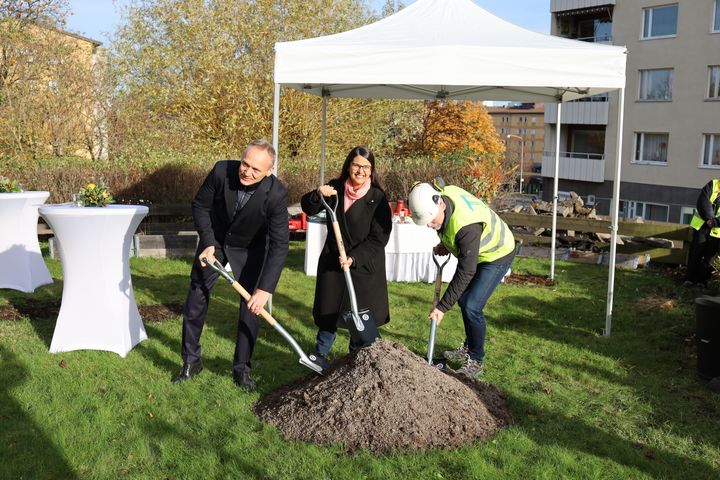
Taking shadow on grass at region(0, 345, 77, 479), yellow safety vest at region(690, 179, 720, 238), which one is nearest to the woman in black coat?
shadow on grass at region(0, 345, 77, 479)

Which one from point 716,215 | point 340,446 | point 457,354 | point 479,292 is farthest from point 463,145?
point 340,446

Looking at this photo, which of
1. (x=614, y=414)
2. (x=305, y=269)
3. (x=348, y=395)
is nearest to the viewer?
(x=348, y=395)

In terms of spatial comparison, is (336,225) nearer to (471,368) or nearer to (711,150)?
(471,368)

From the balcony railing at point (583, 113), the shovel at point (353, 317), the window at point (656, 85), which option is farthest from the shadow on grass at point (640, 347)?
the balcony railing at point (583, 113)

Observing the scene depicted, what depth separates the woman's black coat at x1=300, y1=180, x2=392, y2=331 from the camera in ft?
16.2

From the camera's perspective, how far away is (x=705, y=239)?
8.97m

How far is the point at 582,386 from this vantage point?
512cm

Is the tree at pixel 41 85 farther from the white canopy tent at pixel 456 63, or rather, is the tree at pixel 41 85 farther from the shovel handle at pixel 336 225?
the shovel handle at pixel 336 225

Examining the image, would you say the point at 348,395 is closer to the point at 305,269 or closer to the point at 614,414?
the point at 614,414

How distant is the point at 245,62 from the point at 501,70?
38.0 feet

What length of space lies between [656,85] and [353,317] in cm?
2819

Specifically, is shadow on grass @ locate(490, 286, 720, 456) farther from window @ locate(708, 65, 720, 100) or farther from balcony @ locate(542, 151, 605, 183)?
balcony @ locate(542, 151, 605, 183)

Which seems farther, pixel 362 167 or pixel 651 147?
pixel 651 147

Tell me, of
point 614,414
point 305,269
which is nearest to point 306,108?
point 305,269
